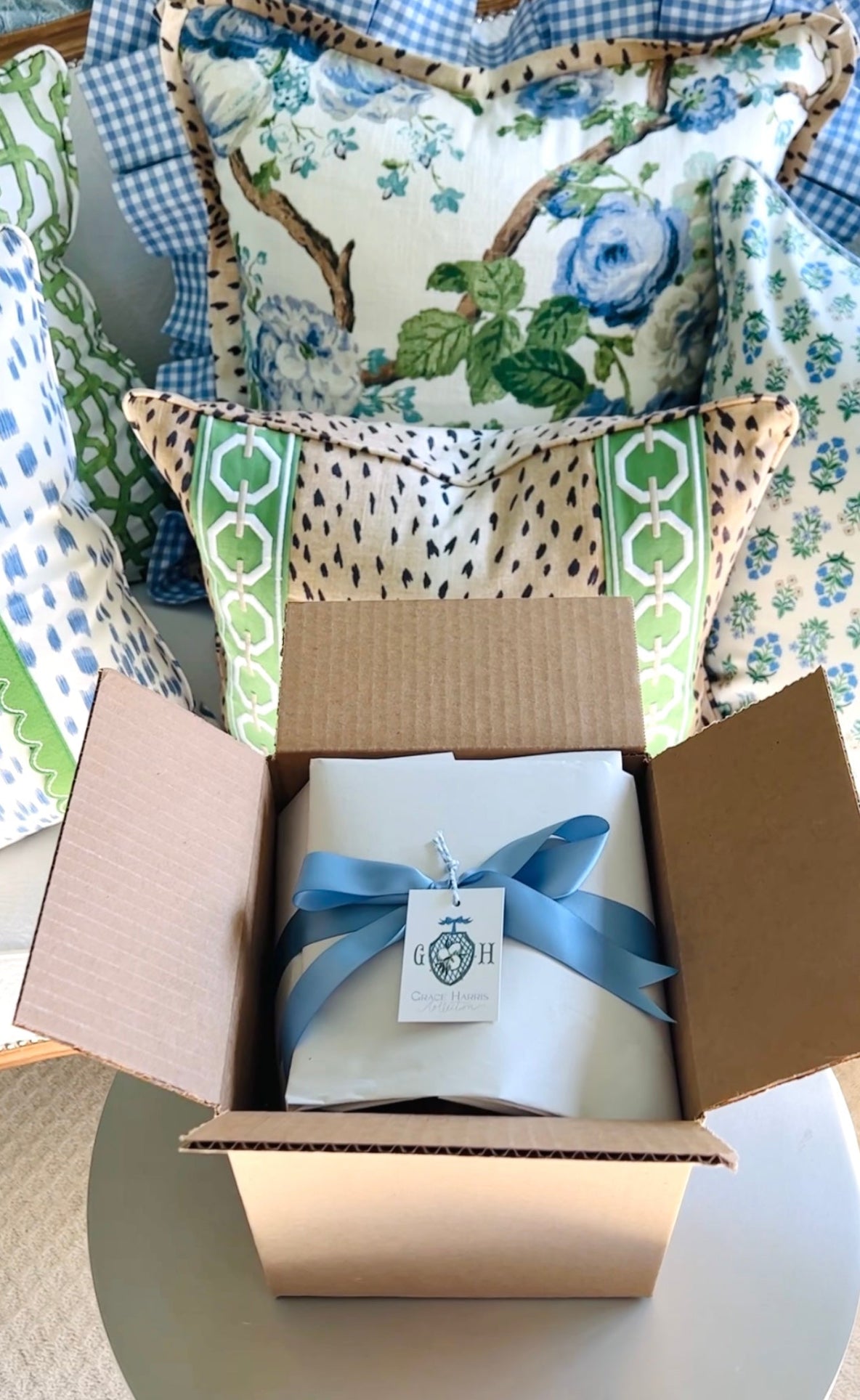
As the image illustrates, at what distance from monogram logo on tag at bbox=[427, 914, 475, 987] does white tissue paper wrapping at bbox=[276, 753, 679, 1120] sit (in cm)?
2

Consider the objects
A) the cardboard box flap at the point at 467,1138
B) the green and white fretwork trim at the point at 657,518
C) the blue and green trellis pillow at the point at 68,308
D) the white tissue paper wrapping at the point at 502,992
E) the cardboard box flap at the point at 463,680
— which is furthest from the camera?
the blue and green trellis pillow at the point at 68,308

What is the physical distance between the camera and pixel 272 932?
0.66 metres

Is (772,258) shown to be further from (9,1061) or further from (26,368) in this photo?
(9,1061)

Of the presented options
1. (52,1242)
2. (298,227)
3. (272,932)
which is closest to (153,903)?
(272,932)

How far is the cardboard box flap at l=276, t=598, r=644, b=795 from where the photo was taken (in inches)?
26.1

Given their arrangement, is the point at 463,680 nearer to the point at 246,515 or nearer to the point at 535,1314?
the point at 246,515

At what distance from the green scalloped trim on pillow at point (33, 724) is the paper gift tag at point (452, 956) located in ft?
1.31

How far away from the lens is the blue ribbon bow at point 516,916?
1.85ft

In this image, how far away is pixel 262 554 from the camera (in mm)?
803

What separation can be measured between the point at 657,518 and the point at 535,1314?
0.50 meters

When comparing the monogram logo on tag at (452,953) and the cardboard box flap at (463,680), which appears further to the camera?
the cardboard box flap at (463,680)

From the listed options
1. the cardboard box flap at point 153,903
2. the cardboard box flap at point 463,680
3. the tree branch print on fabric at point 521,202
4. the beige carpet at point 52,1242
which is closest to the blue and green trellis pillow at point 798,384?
the tree branch print on fabric at point 521,202

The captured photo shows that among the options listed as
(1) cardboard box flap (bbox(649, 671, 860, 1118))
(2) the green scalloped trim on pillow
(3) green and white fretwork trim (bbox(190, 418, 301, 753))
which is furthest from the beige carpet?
(1) cardboard box flap (bbox(649, 671, 860, 1118))

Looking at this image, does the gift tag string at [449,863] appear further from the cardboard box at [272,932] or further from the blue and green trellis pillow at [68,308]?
the blue and green trellis pillow at [68,308]
